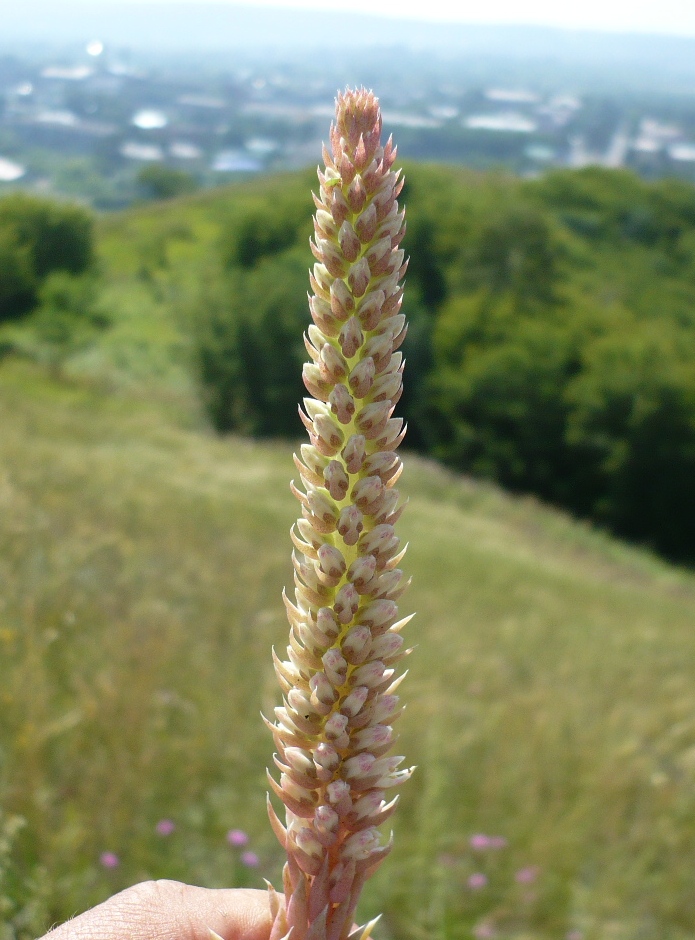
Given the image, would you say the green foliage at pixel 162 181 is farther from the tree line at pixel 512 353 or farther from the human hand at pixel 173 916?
the human hand at pixel 173 916

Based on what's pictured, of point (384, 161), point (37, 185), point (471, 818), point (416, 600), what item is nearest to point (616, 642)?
point (416, 600)

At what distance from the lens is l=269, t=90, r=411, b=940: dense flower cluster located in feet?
3.59

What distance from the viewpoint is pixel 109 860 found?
10.7 feet

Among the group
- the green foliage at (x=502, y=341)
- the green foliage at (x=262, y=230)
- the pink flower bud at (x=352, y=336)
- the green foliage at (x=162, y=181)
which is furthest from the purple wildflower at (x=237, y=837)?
the green foliage at (x=162, y=181)

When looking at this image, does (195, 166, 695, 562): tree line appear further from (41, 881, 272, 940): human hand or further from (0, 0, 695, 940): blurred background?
(41, 881, 272, 940): human hand

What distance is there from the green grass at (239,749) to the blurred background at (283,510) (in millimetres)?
25

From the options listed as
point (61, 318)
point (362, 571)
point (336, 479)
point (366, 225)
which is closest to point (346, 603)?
point (362, 571)

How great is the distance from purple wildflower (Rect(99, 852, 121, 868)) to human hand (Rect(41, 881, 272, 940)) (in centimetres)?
153

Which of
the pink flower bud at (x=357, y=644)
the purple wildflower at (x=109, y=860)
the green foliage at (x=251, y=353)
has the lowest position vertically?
the green foliage at (x=251, y=353)

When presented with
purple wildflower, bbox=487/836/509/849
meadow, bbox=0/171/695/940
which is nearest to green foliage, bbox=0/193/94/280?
meadow, bbox=0/171/695/940

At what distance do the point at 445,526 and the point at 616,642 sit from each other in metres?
12.7

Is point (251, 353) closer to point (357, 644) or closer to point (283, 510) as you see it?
point (283, 510)

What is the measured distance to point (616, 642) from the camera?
11.3 metres

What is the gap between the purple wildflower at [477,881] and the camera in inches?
168
